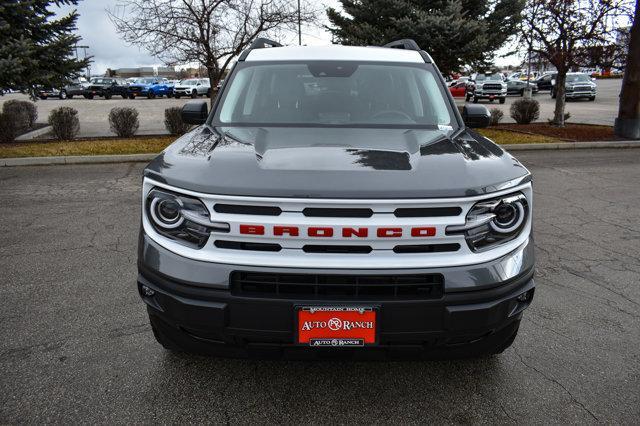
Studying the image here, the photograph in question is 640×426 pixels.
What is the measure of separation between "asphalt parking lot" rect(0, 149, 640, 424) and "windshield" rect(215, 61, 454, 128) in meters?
1.56

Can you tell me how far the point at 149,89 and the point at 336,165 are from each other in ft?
148

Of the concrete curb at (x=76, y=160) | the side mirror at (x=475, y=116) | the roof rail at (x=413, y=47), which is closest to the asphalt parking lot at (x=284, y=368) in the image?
the side mirror at (x=475, y=116)

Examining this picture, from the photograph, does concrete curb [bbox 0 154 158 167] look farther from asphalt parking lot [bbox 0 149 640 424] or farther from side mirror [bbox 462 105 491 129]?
side mirror [bbox 462 105 491 129]

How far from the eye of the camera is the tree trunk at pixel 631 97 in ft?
42.2

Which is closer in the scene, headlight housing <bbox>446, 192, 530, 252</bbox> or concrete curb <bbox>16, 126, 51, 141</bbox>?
headlight housing <bbox>446, 192, 530, 252</bbox>

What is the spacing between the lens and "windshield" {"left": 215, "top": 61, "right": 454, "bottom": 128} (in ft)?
11.2

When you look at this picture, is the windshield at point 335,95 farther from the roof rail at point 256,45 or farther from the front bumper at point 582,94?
the front bumper at point 582,94

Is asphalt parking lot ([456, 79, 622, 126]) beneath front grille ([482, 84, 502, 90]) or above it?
beneath


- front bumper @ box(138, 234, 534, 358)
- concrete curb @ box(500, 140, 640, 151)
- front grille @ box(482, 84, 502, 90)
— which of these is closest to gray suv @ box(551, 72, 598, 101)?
front grille @ box(482, 84, 502, 90)

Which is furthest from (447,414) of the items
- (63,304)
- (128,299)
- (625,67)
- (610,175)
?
(625,67)

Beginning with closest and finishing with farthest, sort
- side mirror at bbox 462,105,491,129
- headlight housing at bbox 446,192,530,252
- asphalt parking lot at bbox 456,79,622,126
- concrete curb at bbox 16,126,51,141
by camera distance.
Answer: headlight housing at bbox 446,192,530,252
side mirror at bbox 462,105,491,129
concrete curb at bbox 16,126,51,141
asphalt parking lot at bbox 456,79,622,126

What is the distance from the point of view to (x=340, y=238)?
2123 mm

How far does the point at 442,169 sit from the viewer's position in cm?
233

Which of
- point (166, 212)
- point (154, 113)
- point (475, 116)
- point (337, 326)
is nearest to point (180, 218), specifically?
point (166, 212)
